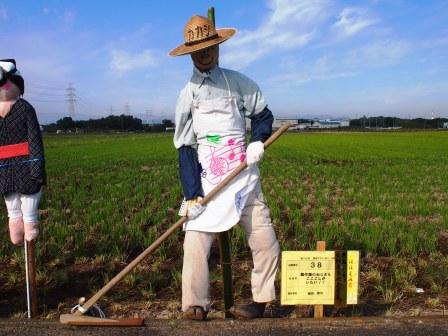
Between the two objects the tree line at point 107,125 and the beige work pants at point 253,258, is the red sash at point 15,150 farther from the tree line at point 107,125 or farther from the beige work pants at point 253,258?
the tree line at point 107,125

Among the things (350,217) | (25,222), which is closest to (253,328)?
(25,222)

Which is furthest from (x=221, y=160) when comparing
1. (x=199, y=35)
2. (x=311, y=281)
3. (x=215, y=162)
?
(x=311, y=281)

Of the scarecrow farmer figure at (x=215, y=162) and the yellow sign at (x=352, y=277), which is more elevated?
the scarecrow farmer figure at (x=215, y=162)

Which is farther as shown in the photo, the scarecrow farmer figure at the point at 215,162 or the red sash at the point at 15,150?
the red sash at the point at 15,150

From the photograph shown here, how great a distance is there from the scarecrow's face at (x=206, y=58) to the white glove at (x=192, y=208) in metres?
0.81

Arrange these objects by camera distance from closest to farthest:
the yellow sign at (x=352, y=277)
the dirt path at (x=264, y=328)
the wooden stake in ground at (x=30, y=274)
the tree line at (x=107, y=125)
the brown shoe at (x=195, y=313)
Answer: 1. the dirt path at (x=264, y=328)
2. the brown shoe at (x=195, y=313)
3. the yellow sign at (x=352, y=277)
4. the wooden stake in ground at (x=30, y=274)
5. the tree line at (x=107, y=125)

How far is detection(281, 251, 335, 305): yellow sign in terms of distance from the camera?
8.80ft

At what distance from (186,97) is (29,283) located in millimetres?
1593

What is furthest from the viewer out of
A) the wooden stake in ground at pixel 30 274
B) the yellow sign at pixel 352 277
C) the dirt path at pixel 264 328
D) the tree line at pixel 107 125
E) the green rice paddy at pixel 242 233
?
the tree line at pixel 107 125

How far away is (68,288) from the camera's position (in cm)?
363

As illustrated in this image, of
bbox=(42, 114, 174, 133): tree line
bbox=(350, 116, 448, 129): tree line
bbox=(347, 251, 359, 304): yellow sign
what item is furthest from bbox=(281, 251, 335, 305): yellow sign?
bbox=(350, 116, 448, 129): tree line

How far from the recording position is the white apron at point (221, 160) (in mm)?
2627

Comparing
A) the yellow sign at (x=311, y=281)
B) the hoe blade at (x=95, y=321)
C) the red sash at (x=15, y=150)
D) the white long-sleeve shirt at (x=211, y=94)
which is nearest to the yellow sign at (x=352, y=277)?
the yellow sign at (x=311, y=281)

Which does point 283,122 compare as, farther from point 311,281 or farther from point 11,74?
point 11,74
